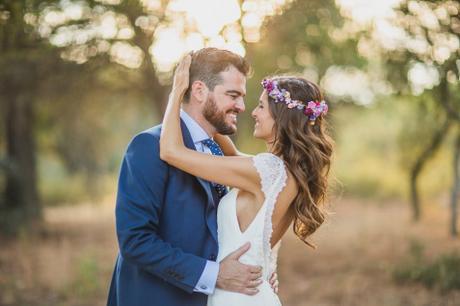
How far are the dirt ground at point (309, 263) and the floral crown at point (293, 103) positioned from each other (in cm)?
187

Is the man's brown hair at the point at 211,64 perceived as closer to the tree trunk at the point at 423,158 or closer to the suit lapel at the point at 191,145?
the suit lapel at the point at 191,145

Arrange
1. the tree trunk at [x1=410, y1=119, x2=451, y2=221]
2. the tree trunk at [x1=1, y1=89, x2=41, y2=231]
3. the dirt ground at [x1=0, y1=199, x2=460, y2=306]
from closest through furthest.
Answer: the dirt ground at [x1=0, y1=199, x2=460, y2=306], the tree trunk at [x1=410, y1=119, x2=451, y2=221], the tree trunk at [x1=1, y1=89, x2=41, y2=231]

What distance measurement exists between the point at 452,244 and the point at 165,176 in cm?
709

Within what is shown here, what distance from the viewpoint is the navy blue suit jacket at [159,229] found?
9.06 ft

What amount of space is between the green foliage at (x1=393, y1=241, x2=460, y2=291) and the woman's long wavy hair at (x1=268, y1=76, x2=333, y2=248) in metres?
4.16

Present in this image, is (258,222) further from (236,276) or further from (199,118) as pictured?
(199,118)

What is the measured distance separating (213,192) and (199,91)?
533mm

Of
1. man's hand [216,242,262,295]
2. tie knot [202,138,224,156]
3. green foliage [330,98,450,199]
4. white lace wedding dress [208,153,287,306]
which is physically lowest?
green foliage [330,98,450,199]

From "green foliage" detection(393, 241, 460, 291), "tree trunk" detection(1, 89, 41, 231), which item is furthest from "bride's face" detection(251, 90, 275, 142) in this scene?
"tree trunk" detection(1, 89, 41, 231)

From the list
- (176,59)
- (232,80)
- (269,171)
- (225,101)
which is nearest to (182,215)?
(269,171)

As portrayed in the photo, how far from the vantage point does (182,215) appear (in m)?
2.90

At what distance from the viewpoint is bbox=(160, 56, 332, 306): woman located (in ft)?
9.69

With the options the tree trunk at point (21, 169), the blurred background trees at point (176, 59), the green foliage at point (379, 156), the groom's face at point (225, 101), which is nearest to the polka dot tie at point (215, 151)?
the groom's face at point (225, 101)

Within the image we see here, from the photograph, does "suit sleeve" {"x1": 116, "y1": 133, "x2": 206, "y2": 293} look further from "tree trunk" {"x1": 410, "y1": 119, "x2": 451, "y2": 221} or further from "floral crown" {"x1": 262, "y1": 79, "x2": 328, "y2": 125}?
"tree trunk" {"x1": 410, "y1": 119, "x2": 451, "y2": 221}
